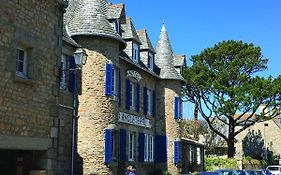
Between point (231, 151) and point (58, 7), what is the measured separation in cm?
3279

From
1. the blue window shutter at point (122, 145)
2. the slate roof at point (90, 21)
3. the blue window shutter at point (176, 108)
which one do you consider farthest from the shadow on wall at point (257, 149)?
the slate roof at point (90, 21)

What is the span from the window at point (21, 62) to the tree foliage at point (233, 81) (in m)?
29.2

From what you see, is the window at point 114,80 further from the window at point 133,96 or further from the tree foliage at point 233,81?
the tree foliage at point 233,81

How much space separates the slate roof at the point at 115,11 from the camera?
24.0 meters

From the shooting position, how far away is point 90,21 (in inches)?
850

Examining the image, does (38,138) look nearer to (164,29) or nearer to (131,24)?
(131,24)

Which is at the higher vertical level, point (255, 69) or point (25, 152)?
point (255, 69)

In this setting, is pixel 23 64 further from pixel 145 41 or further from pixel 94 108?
pixel 145 41

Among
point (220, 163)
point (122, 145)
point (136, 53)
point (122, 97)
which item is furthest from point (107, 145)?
point (220, 163)

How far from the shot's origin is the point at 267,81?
39781mm

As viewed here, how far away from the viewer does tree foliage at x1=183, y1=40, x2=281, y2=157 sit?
39.3 m

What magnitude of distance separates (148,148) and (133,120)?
11.5 feet

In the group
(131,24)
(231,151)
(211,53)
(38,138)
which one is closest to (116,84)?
(131,24)

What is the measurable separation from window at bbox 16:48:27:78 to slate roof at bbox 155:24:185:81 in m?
18.4
